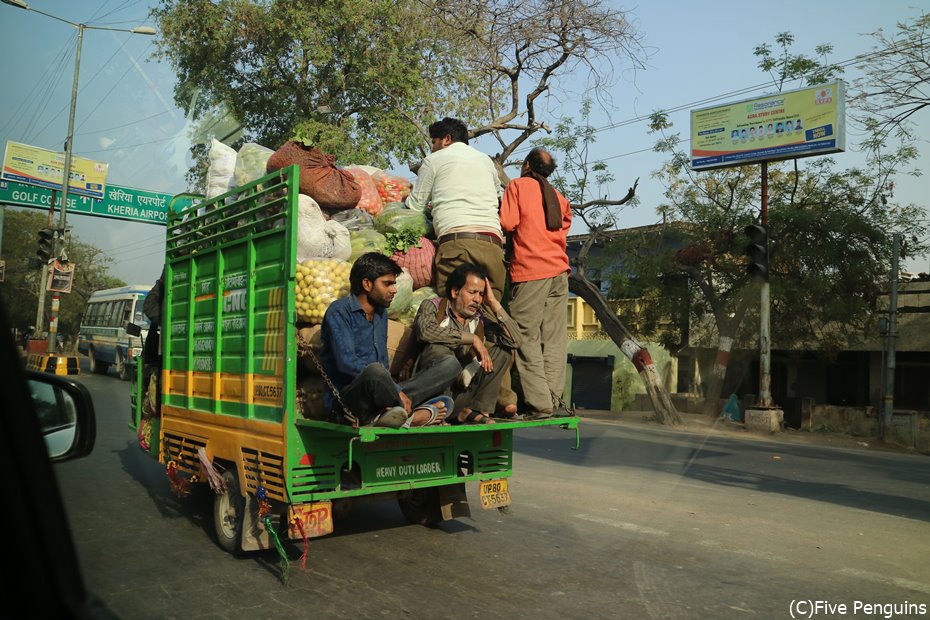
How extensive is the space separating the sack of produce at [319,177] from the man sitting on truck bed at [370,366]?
35.0 inches

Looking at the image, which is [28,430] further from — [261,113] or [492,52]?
[261,113]

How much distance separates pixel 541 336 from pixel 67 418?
4.27m

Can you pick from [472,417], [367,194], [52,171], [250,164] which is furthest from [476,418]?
[52,171]

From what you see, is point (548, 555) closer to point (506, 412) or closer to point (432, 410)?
point (506, 412)

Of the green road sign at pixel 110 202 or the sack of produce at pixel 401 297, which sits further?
the green road sign at pixel 110 202

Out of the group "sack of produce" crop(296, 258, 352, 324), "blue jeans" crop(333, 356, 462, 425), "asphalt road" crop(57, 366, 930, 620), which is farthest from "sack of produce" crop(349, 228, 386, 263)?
"asphalt road" crop(57, 366, 930, 620)

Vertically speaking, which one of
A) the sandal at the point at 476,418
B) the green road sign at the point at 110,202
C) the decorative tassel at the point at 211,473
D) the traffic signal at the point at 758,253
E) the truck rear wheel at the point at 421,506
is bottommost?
the truck rear wheel at the point at 421,506

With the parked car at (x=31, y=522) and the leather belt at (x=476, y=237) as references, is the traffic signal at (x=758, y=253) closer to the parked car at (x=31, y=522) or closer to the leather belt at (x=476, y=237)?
the leather belt at (x=476, y=237)

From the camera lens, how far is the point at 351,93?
20109mm

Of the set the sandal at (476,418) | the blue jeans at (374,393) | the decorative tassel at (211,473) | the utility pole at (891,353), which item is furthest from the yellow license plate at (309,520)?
the utility pole at (891,353)

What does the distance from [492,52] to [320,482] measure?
1389 cm

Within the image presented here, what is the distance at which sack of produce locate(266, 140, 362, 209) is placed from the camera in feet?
18.5

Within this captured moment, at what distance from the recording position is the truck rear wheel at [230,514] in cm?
508

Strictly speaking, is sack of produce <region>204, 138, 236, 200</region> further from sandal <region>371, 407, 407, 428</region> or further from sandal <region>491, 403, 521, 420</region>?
sandal <region>371, 407, 407, 428</region>
